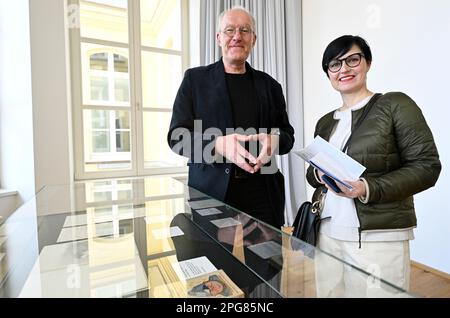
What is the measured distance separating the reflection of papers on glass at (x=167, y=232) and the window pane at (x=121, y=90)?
2001mm

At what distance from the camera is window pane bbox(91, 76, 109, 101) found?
251cm

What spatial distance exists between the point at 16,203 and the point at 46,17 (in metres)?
1.36

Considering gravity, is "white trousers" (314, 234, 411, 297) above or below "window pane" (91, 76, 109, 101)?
below

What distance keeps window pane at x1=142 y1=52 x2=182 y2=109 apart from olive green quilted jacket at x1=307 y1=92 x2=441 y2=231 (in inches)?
86.3

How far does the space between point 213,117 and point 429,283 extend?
1966 millimetres

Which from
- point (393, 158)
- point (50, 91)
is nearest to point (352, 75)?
point (393, 158)

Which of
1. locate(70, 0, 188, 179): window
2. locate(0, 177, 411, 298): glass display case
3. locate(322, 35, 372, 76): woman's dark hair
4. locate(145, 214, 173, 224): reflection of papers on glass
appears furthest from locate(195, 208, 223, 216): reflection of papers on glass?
locate(70, 0, 188, 179): window

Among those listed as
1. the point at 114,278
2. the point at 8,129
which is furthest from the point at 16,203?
the point at 114,278

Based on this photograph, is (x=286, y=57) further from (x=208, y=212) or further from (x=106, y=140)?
(x=208, y=212)

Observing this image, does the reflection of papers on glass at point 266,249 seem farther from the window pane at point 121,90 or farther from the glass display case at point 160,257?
the window pane at point 121,90

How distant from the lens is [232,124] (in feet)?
3.79

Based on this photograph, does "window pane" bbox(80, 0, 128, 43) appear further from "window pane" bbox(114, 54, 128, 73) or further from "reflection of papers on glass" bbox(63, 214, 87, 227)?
"reflection of papers on glass" bbox(63, 214, 87, 227)
